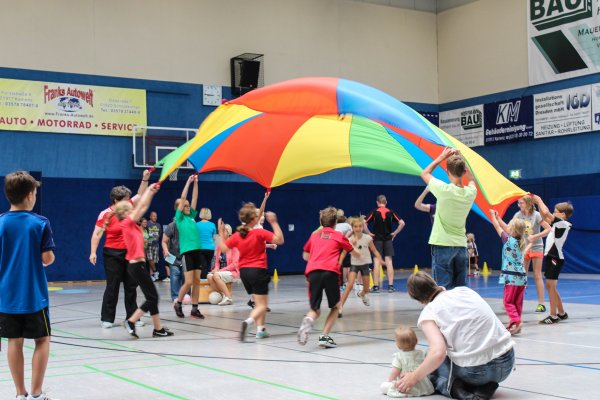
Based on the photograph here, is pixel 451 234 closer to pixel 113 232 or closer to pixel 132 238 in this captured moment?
pixel 132 238

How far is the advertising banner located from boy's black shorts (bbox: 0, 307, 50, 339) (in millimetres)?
19135

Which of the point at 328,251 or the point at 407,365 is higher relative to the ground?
the point at 328,251

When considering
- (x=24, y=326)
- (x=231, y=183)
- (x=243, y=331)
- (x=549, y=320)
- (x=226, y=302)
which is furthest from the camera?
(x=231, y=183)

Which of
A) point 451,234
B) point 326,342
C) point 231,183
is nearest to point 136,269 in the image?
point 326,342

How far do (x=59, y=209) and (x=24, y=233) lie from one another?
15.1 metres

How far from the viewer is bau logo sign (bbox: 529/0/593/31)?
2036 cm

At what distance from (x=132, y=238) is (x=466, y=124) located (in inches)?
681

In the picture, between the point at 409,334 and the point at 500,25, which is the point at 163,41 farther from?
the point at 409,334

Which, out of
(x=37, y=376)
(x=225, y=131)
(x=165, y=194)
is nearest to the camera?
(x=37, y=376)

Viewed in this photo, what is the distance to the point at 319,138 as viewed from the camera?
470 inches

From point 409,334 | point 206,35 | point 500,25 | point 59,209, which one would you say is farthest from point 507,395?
point 500,25

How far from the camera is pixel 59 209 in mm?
19531

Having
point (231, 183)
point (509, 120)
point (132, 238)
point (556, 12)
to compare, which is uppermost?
point (556, 12)

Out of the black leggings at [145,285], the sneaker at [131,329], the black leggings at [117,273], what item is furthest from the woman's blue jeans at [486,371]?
the black leggings at [117,273]
